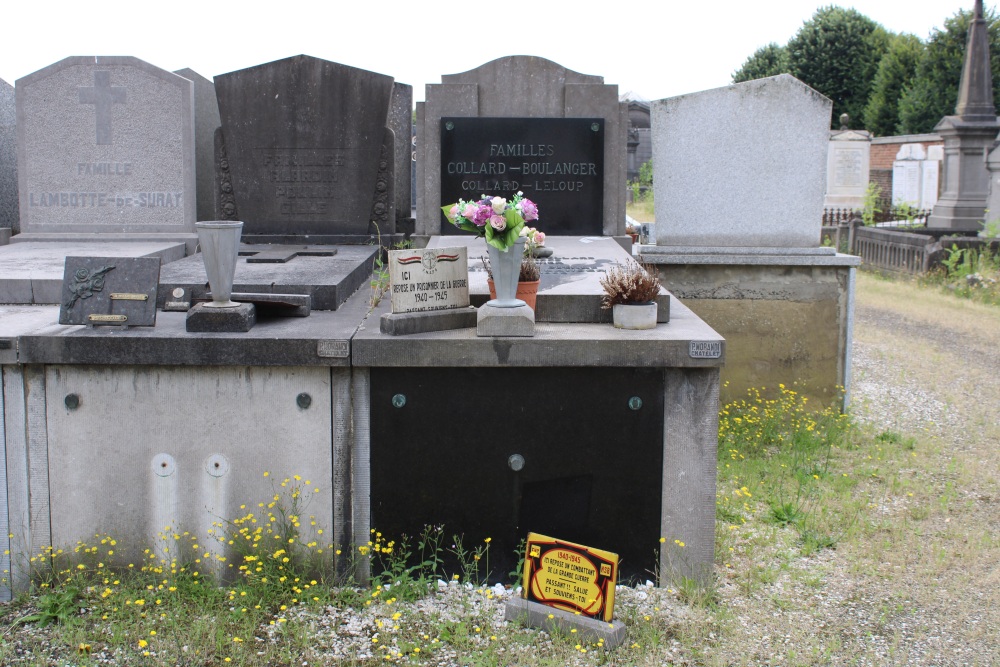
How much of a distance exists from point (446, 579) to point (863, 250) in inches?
520

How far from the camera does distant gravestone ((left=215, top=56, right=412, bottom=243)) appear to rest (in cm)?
707

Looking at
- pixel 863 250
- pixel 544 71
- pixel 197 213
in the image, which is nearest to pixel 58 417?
pixel 197 213

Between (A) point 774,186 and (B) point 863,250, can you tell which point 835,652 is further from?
(B) point 863,250

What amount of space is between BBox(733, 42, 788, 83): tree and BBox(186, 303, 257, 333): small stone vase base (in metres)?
41.9

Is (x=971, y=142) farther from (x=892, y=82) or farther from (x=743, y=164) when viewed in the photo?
(x=892, y=82)

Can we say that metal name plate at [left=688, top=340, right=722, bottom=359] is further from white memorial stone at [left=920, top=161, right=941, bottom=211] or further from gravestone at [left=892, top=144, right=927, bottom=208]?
white memorial stone at [left=920, top=161, right=941, bottom=211]

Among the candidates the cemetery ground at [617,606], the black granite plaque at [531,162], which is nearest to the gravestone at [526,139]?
the black granite plaque at [531,162]

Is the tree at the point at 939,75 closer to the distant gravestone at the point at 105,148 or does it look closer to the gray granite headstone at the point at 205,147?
the gray granite headstone at the point at 205,147

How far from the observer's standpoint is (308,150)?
7129 millimetres

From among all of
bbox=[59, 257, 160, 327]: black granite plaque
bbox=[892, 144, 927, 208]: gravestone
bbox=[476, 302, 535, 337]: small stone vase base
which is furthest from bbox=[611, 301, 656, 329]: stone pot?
bbox=[892, 144, 927, 208]: gravestone

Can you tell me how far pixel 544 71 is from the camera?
7340 millimetres

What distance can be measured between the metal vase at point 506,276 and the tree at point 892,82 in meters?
35.8

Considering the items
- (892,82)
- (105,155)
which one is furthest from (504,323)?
(892,82)

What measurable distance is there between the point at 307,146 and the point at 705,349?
13.6ft
